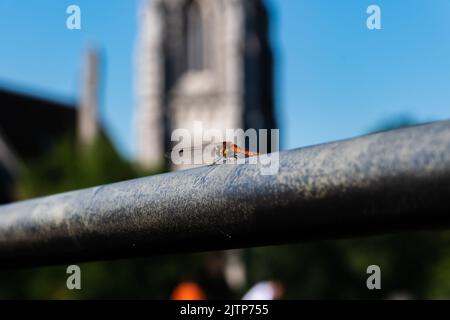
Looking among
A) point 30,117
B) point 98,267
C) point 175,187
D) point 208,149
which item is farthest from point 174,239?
point 30,117

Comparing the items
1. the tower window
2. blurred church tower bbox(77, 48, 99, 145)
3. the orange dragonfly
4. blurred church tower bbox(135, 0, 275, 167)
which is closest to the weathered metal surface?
the orange dragonfly

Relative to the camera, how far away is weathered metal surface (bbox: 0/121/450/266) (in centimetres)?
76

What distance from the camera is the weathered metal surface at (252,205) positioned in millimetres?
763

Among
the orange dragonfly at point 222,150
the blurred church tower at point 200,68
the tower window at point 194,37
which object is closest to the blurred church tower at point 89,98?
the blurred church tower at point 200,68

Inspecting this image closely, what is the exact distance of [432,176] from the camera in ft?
2.43

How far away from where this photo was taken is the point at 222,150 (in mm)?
1142

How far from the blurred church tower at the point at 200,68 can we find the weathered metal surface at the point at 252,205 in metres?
55.0

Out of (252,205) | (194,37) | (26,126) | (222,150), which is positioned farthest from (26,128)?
(252,205)

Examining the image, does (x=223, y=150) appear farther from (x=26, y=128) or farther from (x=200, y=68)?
(x=200, y=68)

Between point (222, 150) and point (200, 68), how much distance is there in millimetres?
60604

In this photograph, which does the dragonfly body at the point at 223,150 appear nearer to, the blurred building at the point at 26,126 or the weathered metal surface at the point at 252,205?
the weathered metal surface at the point at 252,205

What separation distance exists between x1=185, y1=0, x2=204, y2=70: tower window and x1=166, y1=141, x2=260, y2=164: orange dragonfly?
198 feet

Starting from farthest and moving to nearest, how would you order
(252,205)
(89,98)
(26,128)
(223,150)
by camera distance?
(26,128), (89,98), (223,150), (252,205)
